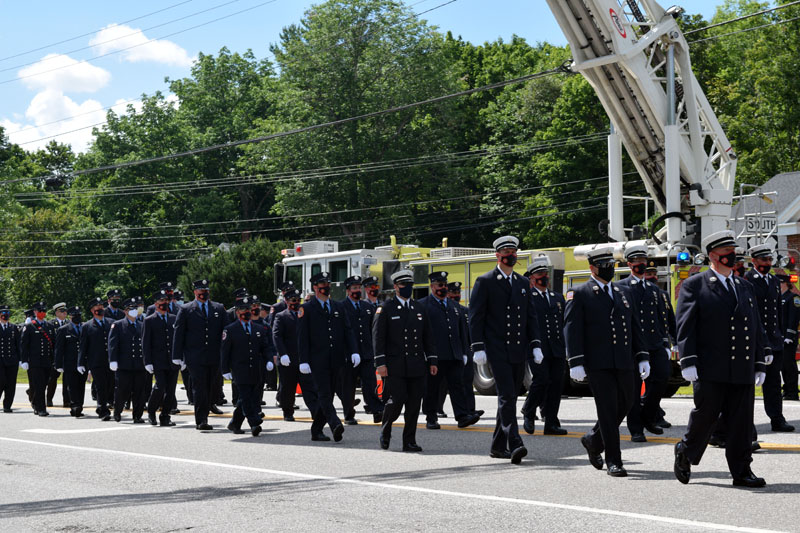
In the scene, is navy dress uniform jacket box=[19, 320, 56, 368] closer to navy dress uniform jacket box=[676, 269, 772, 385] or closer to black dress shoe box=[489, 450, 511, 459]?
black dress shoe box=[489, 450, 511, 459]

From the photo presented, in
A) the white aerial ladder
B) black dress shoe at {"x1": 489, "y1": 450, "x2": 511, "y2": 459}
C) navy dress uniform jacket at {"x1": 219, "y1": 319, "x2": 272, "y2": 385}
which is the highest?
the white aerial ladder

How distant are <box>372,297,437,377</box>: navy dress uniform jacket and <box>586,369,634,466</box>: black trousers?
2.94 metres

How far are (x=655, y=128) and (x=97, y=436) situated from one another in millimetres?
10918

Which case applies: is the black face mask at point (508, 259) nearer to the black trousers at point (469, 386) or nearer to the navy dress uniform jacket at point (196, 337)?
the black trousers at point (469, 386)

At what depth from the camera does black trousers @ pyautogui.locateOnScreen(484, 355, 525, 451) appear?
10070 mm

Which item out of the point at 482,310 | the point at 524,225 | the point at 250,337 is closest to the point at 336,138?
the point at 524,225

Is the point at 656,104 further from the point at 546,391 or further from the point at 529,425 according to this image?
the point at 529,425

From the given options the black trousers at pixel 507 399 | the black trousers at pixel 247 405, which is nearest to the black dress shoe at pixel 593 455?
the black trousers at pixel 507 399

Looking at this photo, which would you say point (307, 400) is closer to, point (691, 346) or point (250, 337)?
point (250, 337)

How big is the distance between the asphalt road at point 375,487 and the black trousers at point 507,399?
9.9 inches

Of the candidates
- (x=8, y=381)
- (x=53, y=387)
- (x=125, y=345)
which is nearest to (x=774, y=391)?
(x=125, y=345)

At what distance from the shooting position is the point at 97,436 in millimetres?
14500

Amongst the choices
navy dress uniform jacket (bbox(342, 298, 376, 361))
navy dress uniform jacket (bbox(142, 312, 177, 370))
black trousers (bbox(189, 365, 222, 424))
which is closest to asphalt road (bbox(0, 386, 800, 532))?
black trousers (bbox(189, 365, 222, 424))

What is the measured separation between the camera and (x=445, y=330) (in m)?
14.2
